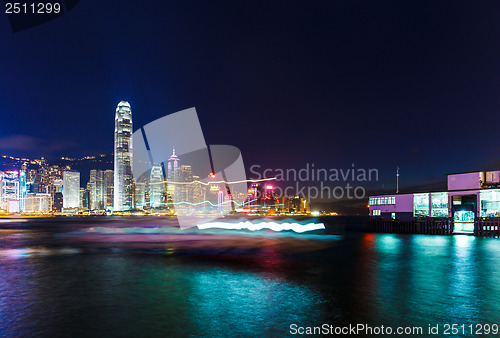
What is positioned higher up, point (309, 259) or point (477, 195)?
point (477, 195)

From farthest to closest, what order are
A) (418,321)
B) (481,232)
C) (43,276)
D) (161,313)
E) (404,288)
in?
(481,232)
(43,276)
(404,288)
(161,313)
(418,321)

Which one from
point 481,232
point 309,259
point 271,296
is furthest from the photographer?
point 481,232

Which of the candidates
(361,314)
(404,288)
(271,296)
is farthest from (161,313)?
(404,288)

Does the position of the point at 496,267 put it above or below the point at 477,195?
below

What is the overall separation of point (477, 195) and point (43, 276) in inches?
2036

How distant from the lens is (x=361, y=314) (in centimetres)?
1221

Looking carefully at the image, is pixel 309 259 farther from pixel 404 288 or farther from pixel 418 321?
pixel 418 321

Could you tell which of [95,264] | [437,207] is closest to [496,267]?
[95,264]

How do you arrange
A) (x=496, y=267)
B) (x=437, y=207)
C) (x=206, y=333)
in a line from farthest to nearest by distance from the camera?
(x=437, y=207), (x=496, y=267), (x=206, y=333)

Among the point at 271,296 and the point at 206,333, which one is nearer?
the point at 206,333

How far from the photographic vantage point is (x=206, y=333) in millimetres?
10344

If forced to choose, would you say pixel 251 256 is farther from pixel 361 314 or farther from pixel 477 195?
pixel 477 195

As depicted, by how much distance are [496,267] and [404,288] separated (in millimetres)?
10548

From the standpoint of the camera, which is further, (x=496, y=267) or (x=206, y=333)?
(x=496, y=267)
